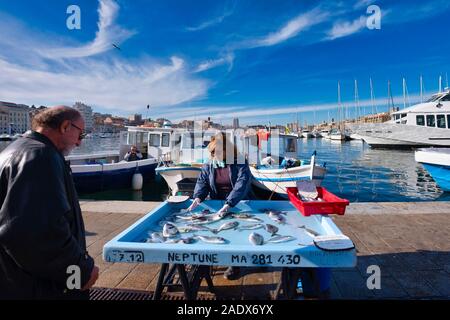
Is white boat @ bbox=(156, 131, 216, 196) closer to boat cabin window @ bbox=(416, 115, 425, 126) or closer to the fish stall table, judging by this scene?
the fish stall table

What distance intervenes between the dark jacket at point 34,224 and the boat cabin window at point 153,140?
49.5ft

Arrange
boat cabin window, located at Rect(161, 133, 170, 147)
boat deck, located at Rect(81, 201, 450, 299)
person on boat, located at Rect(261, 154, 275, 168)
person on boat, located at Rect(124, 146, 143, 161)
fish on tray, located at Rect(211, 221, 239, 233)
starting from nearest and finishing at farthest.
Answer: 1. fish on tray, located at Rect(211, 221, 239, 233)
2. boat deck, located at Rect(81, 201, 450, 299)
3. person on boat, located at Rect(261, 154, 275, 168)
4. person on boat, located at Rect(124, 146, 143, 161)
5. boat cabin window, located at Rect(161, 133, 170, 147)

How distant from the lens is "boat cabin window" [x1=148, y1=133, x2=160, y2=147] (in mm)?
16516

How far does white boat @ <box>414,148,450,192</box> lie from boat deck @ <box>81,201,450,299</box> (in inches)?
239

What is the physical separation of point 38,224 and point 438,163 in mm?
13702

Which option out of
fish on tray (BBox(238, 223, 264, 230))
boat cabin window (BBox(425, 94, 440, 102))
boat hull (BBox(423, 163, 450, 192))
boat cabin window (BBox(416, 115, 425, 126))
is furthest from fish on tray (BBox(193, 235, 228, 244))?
boat cabin window (BBox(425, 94, 440, 102))

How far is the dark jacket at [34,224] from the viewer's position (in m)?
1.50

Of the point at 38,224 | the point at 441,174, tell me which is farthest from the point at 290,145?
the point at 38,224

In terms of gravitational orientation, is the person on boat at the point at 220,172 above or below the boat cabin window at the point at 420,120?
below

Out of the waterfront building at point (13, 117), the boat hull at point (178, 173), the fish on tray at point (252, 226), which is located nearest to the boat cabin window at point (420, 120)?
the boat hull at point (178, 173)

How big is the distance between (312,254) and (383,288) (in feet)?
5.98

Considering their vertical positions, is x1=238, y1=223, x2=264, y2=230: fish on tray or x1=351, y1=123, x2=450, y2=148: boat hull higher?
x1=351, y1=123, x2=450, y2=148: boat hull

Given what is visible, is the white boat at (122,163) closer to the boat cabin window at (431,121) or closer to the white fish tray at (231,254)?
the white fish tray at (231,254)
